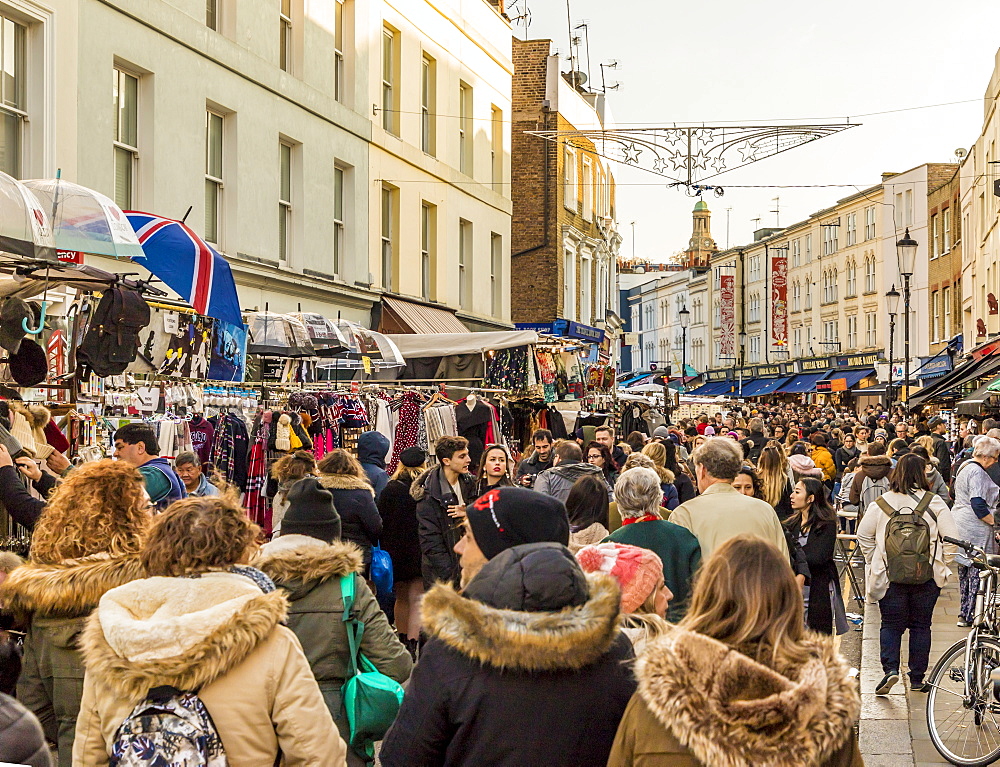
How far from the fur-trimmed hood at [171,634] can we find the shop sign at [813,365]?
219ft

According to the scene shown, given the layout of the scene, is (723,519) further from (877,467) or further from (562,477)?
(877,467)

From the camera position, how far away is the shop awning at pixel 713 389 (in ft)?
258

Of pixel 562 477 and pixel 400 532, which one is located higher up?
pixel 562 477

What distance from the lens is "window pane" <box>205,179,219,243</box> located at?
1684 cm

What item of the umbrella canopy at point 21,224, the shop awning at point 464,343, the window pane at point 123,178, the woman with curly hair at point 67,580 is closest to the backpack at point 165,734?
the woman with curly hair at point 67,580

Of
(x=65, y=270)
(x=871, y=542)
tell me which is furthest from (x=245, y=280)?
(x=871, y=542)

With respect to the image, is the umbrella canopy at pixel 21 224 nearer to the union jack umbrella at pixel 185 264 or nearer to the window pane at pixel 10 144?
the union jack umbrella at pixel 185 264

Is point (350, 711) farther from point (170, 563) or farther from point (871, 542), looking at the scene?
point (871, 542)

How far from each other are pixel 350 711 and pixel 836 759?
206 centimetres

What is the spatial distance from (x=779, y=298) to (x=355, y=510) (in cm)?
6760

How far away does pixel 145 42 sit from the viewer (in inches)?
600

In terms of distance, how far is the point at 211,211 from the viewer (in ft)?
55.7

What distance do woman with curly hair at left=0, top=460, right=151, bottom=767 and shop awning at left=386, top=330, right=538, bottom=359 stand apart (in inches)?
498

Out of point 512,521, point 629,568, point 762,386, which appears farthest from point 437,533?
point 762,386
